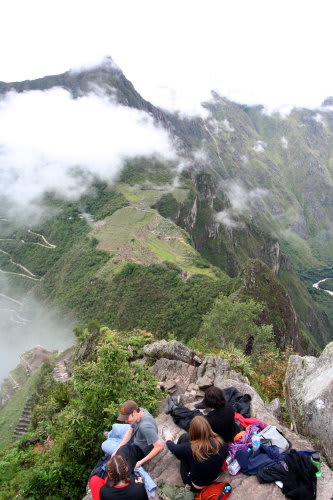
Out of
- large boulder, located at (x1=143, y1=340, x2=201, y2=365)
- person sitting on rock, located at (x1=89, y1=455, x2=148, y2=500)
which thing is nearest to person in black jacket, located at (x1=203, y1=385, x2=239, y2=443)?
person sitting on rock, located at (x1=89, y1=455, x2=148, y2=500)

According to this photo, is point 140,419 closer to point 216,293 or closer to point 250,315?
point 250,315

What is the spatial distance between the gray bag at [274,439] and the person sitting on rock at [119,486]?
Result: 301 centimetres

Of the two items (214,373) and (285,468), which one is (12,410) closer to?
(214,373)

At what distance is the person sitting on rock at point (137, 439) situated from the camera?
24.8 ft

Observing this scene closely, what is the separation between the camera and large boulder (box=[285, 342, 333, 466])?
8.04m

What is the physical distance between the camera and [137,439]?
308 inches

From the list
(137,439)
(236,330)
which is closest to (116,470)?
(137,439)

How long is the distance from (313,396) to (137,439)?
4856mm

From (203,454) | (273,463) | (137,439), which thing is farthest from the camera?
(137,439)

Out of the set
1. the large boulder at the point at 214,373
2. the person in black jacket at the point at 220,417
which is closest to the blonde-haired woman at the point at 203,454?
the person in black jacket at the point at 220,417

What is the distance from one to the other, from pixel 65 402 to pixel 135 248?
259 feet

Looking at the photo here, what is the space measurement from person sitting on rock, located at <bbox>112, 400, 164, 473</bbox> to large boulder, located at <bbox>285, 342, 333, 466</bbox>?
159 inches

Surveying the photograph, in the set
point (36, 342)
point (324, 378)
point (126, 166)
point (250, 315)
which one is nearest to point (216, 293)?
point (250, 315)

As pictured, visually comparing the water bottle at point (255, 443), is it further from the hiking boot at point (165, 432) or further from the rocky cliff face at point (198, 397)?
the hiking boot at point (165, 432)
